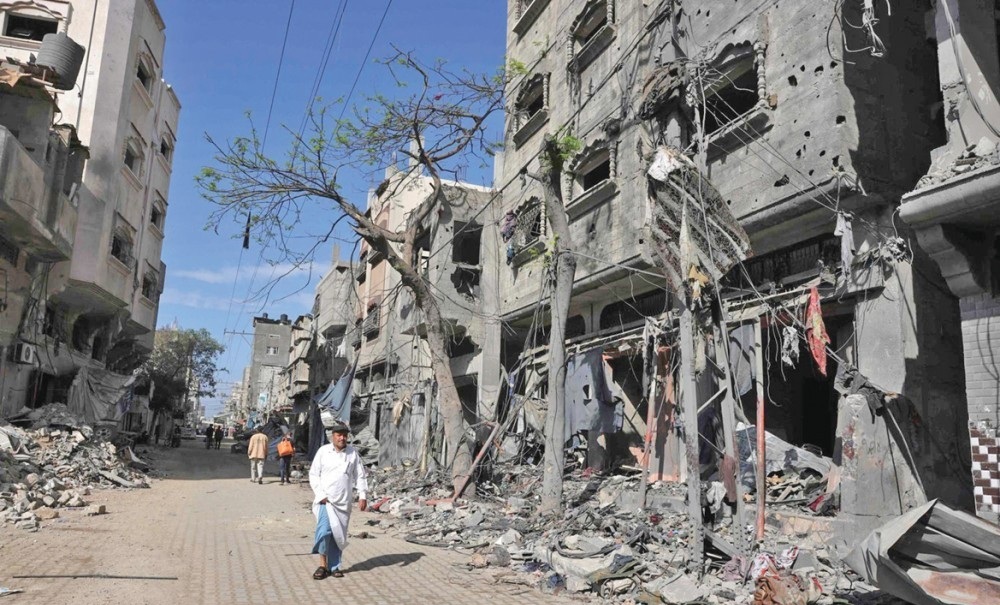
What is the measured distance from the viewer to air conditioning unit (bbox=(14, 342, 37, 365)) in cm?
1745

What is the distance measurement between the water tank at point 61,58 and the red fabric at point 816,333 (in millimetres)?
18130

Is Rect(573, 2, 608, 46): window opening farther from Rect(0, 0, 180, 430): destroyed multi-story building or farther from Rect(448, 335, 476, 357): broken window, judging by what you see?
Rect(0, 0, 180, 430): destroyed multi-story building

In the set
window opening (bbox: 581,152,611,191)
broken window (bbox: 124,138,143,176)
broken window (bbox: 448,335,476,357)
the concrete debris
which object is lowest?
broken window (bbox: 448,335,476,357)

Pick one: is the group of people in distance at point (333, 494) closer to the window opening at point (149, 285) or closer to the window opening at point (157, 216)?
the window opening at point (149, 285)

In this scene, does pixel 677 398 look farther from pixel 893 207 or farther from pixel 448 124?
pixel 448 124

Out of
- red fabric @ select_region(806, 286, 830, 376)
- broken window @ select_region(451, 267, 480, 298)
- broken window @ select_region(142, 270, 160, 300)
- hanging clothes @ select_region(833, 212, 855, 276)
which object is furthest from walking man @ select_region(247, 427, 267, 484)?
hanging clothes @ select_region(833, 212, 855, 276)

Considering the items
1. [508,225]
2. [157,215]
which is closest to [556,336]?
[508,225]

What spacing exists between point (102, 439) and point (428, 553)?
15.2 meters

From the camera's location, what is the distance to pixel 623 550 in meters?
7.74

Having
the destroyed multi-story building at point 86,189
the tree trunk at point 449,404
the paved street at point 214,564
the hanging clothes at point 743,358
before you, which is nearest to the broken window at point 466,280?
the tree trunk at point 449,404

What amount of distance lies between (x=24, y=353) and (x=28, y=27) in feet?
33.5

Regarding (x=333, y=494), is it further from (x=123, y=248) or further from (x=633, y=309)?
(x=123, y=248)

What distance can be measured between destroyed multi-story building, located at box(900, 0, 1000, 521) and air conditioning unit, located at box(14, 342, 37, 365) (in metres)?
19.9

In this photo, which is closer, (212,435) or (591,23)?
(591,23)
